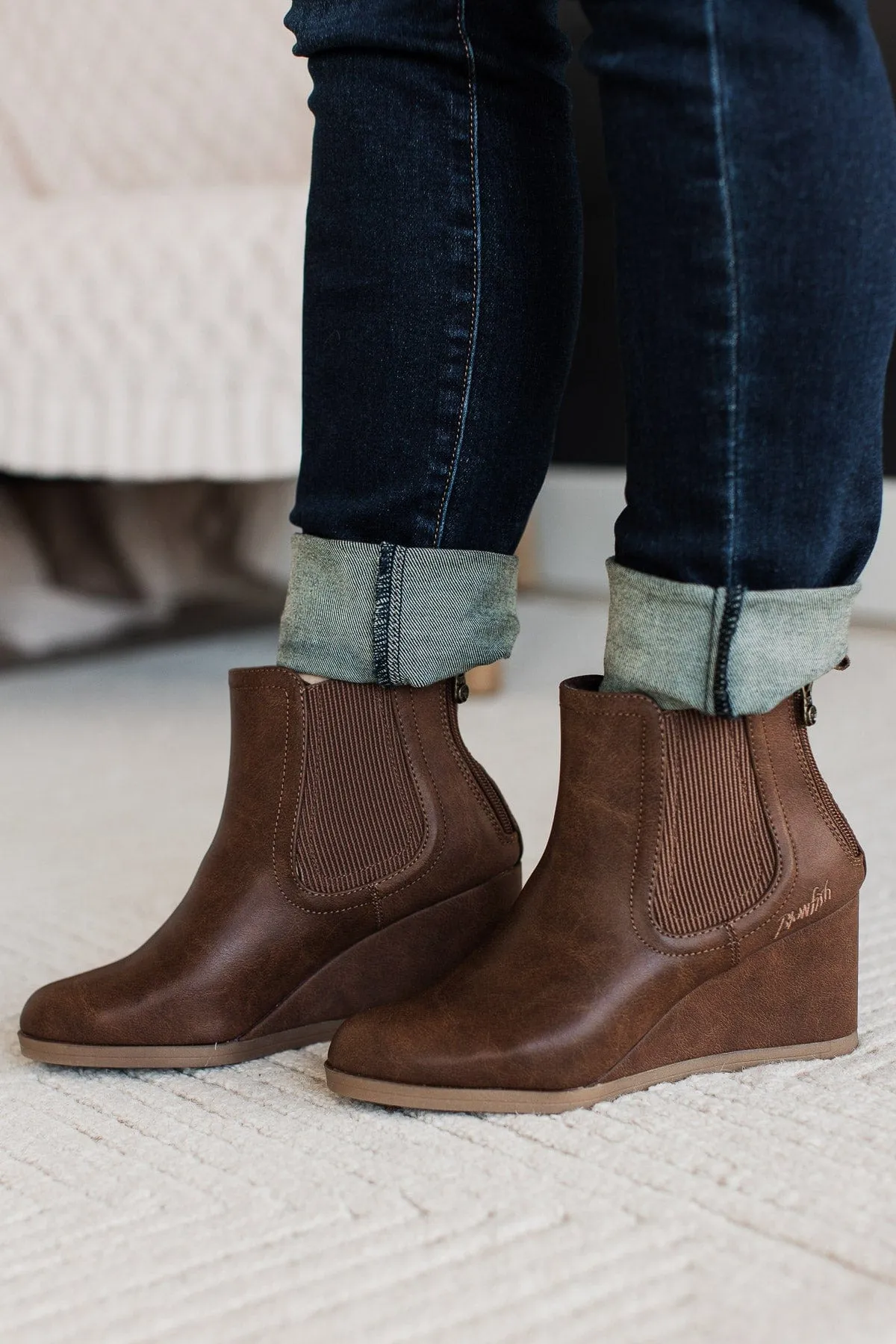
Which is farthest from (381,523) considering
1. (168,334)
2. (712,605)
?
(168,334)

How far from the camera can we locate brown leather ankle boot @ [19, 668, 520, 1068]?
54 cm

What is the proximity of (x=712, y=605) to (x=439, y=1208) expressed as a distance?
0.73 feet

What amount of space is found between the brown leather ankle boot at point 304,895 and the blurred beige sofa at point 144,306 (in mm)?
632

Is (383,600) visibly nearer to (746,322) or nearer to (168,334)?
(746,322)

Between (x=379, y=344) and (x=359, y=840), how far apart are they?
0.68 ft

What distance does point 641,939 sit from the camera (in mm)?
508

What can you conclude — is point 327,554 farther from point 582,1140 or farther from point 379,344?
point 582,1140

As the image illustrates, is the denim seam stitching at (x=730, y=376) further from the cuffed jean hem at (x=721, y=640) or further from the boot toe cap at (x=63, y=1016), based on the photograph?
the boot toe cap at (x=63, y=1016)

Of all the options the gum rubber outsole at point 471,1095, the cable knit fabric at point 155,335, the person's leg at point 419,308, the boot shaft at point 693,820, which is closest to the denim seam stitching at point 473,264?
the person's leg at point 419,308

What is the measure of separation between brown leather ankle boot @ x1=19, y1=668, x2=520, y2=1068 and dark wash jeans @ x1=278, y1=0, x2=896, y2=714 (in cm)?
3

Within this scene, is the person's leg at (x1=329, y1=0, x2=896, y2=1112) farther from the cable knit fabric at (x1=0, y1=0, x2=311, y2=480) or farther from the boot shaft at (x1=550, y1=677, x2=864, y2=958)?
the cable knit fabric at (x1=0, y1=0, x2=311, y2=480)

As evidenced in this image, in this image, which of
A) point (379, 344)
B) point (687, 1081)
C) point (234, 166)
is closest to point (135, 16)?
point (234, 166)

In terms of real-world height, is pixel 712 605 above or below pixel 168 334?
below

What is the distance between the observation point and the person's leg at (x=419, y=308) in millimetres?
537
